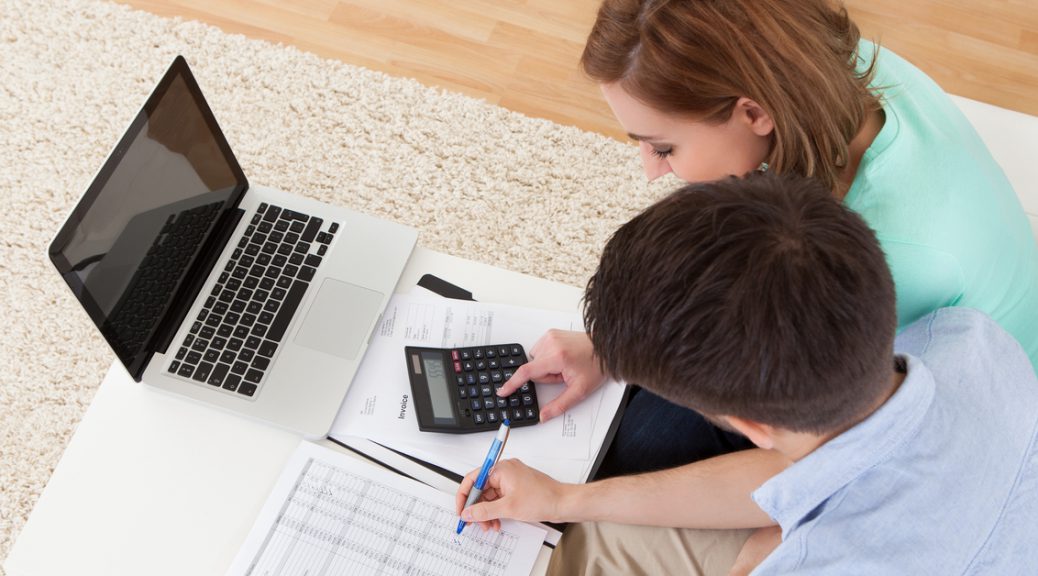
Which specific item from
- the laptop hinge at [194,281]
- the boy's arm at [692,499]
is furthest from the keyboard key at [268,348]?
the boy's arm at [692,499]

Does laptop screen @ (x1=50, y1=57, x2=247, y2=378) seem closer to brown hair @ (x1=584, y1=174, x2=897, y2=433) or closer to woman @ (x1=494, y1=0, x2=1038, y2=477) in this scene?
woman @ (x1=494, y1=0, x2=1038, y2=477)

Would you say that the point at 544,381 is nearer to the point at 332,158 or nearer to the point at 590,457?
the point at 590,457

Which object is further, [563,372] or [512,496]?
[563,372]

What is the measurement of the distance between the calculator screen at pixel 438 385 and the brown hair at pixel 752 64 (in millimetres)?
427

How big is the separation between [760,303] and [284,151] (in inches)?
62.7

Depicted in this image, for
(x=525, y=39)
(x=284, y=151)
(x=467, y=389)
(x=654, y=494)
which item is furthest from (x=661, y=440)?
(x=525, y=39)

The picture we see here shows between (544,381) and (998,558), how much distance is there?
54cm

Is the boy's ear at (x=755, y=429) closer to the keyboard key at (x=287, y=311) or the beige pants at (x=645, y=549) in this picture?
the beige pants at (x=645, y=549)

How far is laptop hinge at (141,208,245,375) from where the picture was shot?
1098 mm

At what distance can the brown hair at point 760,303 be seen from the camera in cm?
71

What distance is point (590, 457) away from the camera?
1.06 m

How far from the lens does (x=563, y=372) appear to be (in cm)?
109

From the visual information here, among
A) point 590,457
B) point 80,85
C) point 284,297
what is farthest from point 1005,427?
point 80,85

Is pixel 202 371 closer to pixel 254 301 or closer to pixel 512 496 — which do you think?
pixel 254 301
